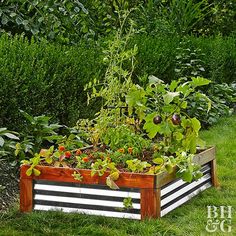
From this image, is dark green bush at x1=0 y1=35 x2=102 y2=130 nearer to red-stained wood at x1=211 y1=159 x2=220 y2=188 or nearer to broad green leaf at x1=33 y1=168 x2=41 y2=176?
broad green leaf at x1=33 y1=168 x2=41 y2=176

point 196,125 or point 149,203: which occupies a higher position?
point 196,125

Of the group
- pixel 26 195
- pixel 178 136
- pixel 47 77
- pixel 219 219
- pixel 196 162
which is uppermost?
pixel 47 77

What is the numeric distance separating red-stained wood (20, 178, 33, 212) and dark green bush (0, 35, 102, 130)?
88cm

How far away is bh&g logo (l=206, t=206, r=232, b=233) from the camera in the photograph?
14.6ft

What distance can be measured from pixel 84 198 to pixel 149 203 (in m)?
0.46

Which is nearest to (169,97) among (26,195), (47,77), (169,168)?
(169,168)

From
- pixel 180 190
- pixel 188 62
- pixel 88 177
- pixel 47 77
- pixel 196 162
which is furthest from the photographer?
pixel 188 62

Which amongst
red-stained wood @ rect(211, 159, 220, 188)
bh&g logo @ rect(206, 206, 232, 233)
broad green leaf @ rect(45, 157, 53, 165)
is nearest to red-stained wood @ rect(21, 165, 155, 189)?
broad green leaf @ rect(45, 157, 53, 165)

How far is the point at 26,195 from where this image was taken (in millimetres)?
4750

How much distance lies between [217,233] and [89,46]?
3856 mm

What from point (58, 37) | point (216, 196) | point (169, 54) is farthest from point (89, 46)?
point (216, 196)

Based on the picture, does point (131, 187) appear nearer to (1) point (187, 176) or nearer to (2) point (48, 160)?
(1) point (187, 176)

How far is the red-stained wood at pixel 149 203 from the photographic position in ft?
14.6

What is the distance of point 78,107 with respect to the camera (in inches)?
248
